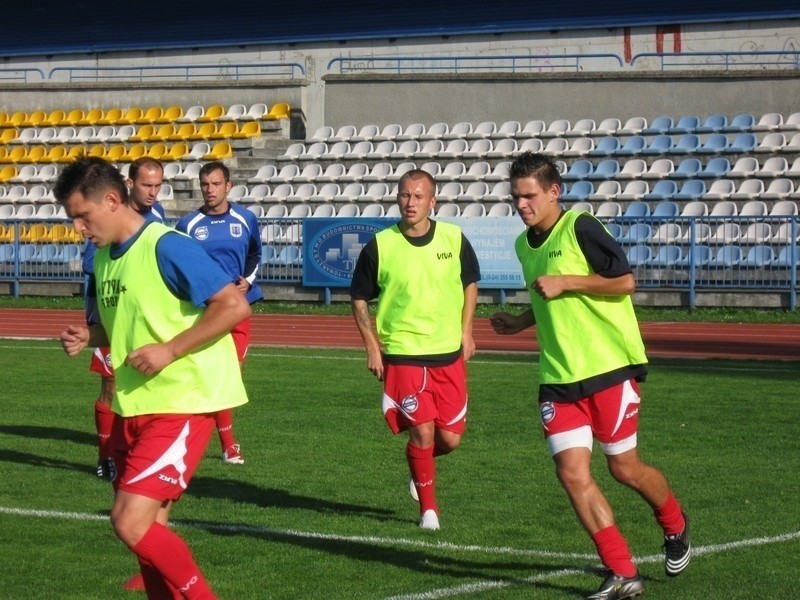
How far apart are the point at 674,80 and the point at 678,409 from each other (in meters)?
18.1

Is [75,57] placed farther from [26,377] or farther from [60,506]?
[60,506]

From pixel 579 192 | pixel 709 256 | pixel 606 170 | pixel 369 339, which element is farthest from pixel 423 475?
pixel 606 170

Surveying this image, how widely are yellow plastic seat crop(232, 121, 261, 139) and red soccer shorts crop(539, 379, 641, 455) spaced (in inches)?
1062

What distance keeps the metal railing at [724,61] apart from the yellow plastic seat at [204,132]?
10270 millimetres

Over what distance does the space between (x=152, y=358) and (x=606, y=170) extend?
22.8 metres

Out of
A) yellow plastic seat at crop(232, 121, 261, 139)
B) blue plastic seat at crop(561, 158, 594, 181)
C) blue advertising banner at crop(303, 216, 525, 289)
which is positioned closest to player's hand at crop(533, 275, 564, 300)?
blue advertising banner at crop(303, 216, 525, 289)

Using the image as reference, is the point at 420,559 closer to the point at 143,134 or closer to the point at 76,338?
the point at 76,338

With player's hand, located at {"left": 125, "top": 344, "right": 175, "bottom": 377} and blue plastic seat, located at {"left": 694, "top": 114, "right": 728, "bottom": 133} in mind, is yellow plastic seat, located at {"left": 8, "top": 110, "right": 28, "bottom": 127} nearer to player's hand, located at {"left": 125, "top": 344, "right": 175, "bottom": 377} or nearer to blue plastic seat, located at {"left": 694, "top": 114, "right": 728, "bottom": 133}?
blue plastic seat, located at {"left": 694, "top": 114, "right": 728, "bottom": 133}

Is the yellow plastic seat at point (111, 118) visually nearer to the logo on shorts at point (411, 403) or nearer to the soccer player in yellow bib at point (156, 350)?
the logo on shorts at point (411, 403)

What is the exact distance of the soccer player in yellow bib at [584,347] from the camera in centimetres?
607

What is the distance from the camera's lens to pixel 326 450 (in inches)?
411

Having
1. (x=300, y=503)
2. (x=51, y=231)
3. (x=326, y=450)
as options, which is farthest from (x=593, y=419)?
(x=51, y=231)

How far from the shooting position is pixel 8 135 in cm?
3553

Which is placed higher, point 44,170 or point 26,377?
point 44,170
